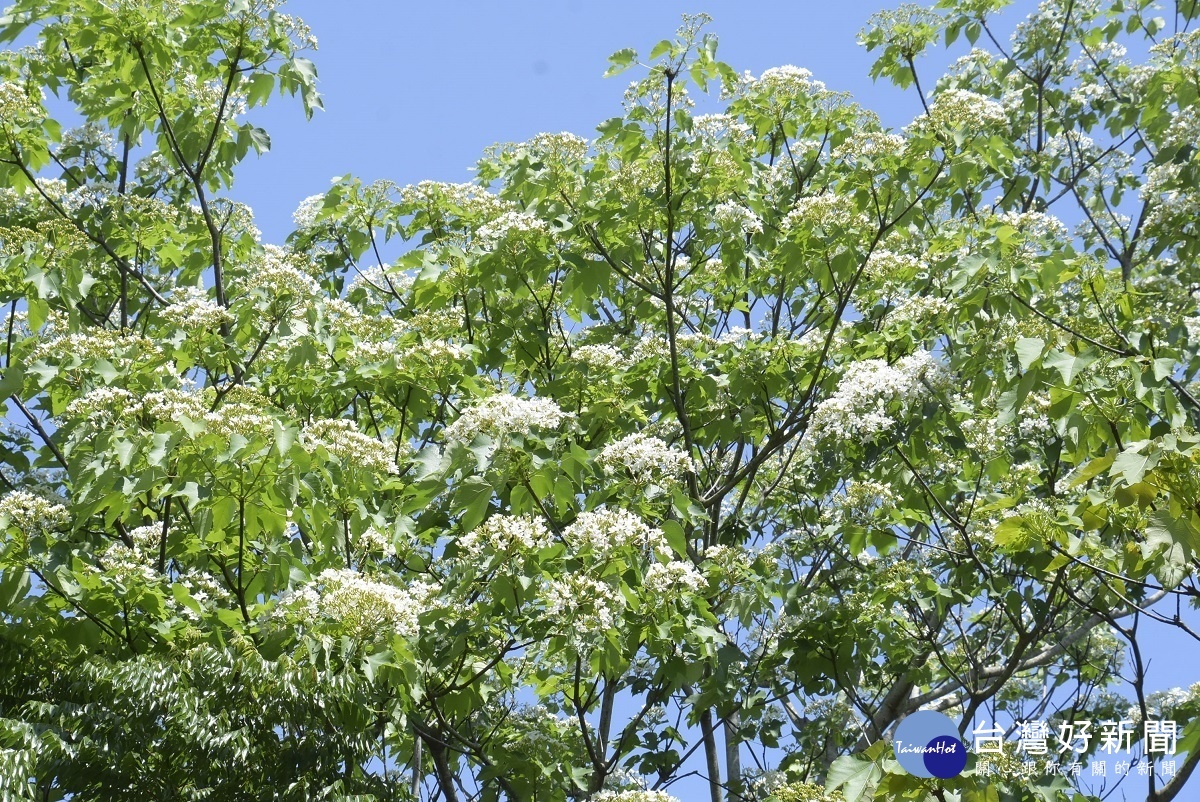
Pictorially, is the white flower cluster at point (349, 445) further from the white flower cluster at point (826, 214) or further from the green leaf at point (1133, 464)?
the green leaf at point (1133, 464)

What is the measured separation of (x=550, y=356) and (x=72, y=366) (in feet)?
10.1

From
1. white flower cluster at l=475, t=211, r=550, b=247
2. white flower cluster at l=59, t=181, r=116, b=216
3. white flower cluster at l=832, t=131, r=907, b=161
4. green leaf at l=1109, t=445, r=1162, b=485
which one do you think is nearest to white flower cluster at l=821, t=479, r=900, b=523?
white flower cluster at l=832, t=131, r=907, b=161

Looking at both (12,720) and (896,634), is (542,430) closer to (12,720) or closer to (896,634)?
(12,720)

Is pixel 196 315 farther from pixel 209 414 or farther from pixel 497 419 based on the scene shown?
pixel 497 419

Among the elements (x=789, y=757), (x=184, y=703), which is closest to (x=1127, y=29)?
(x=789, y=757)

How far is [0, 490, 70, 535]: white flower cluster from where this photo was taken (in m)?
5.25

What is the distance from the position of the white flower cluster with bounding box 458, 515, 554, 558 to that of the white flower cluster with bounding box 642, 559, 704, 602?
0.47 metres

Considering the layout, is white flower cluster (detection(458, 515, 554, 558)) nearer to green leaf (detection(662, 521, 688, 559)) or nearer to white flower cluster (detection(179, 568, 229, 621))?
green leaf (detection(662, 521, 688, 559))

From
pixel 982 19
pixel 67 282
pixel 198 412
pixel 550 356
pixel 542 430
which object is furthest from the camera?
pixel 982 19

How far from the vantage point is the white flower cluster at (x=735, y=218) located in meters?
7.38

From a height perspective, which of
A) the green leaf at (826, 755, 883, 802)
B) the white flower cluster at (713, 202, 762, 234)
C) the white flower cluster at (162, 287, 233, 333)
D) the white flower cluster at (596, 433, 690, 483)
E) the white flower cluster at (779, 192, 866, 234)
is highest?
the white flower cluster at (713, 202, 762, 234)

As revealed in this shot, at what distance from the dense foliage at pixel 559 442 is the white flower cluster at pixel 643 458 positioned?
3 centimetres

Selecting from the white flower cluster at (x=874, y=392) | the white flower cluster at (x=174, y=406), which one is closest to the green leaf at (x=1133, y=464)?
the white flower cluster at (x=874, y=392)

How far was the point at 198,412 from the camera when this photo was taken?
15.5 feet
